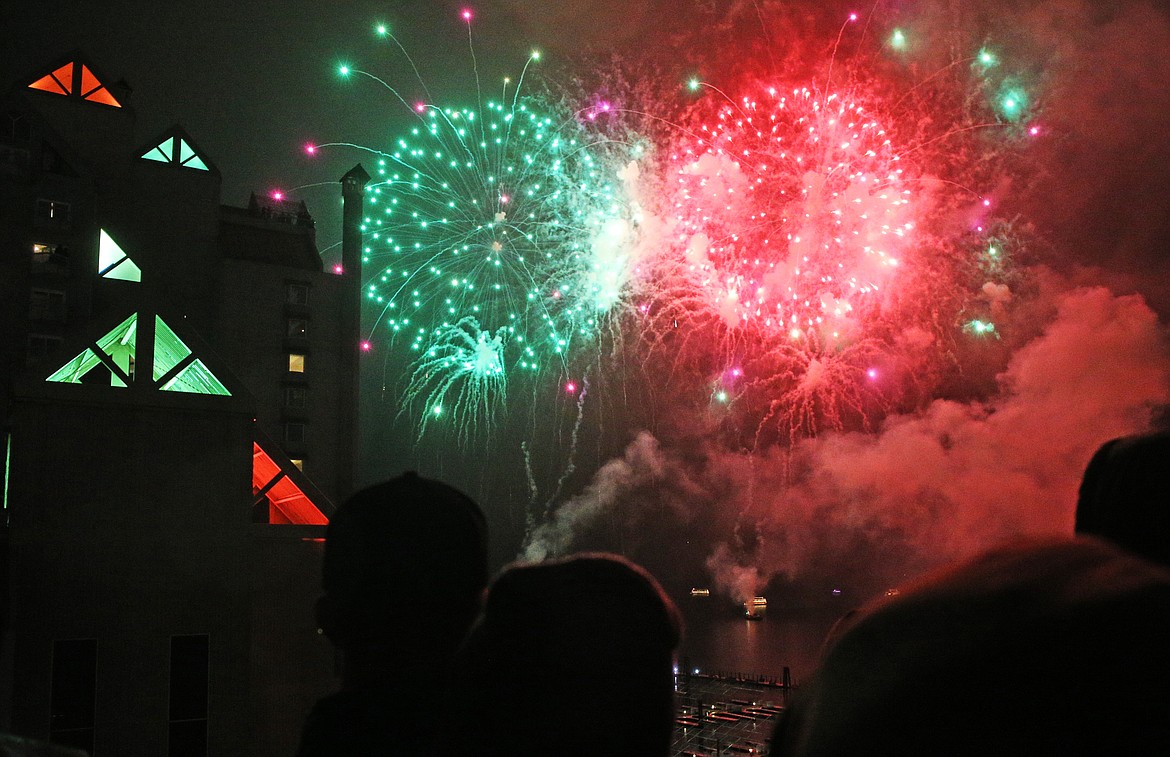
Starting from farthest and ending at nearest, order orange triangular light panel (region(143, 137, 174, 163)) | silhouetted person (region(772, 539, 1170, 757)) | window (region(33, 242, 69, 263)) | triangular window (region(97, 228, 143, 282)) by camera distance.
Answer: orange triangular light panel (region(143, 137, 174, 163))
triangular window (region(97, 228, 143, 282))
window (region(33, 242, 69, 263))
silhouetted person (region(772, 539, 1170, 757))

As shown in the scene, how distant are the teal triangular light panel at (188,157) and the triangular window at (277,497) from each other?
18.1 meters

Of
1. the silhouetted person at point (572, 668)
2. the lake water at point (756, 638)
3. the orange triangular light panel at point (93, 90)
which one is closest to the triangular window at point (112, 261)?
the orange triangular light panel at point (93, 90)

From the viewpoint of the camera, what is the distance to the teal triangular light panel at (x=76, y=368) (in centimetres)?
1266

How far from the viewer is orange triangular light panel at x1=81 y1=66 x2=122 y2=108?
25750 millimetres

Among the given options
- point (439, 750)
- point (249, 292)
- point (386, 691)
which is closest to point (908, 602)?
point (439, 750)

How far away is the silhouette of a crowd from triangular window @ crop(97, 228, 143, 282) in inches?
1050

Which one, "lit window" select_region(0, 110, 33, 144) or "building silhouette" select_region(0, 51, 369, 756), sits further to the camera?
"lit window" select_region(0, 110, 33, 144)

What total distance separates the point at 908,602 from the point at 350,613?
132 centimetres

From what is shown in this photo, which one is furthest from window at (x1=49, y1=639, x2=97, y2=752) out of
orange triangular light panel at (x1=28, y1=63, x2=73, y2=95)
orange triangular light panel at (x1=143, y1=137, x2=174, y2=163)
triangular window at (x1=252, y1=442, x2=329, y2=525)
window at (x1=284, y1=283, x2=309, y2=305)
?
orange triangular light panel at (x1=143, y1=137, x2=174, y2=163)

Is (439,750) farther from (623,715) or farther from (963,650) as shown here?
(963,650)

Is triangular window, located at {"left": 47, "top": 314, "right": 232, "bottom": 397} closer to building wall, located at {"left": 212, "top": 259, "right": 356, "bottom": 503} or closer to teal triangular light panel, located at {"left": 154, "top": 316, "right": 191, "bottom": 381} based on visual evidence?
teal triangular light panel, located at {"left": 154, "top": 316, "right": 191, "bottom": 381}

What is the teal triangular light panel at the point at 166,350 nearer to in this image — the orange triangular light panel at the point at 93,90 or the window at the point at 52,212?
the window at the point at 52,212

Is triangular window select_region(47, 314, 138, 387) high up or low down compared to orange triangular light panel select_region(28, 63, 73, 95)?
down

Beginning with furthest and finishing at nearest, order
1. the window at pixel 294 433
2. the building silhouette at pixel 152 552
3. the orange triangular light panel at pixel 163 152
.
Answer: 1. the window at pixel 294 433
2. the orange triangular light panel at pixel 163 152
3. the building silhouette at pixel 152 552
